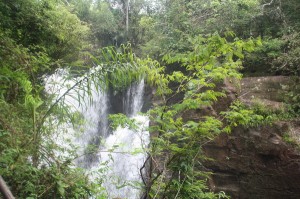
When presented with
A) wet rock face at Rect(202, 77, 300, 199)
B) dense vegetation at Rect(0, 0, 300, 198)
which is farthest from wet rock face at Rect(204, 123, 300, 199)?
dense vegetation at Rect(0, 0, 300, 198)

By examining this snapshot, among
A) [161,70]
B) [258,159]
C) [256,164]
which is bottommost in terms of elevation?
[256,164]

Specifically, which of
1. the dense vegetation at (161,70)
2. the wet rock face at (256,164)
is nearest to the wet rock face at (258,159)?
the wet rock face at (256,164)

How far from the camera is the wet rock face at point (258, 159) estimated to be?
6.11m

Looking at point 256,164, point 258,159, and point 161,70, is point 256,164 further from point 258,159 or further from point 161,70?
point 161,70

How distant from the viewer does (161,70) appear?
339 cm

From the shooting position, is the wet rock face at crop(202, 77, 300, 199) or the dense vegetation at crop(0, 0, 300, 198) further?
the wet rock face at crop(202, 77, 300, 199)

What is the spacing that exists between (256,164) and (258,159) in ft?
0.47

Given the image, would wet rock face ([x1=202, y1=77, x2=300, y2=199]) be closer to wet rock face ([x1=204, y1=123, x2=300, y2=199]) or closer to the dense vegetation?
wet rock face ([x1=204, y1=123, x2=300, y2=199])

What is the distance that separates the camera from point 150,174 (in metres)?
3.14

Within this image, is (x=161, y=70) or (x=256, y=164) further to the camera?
(x=256, y=164)

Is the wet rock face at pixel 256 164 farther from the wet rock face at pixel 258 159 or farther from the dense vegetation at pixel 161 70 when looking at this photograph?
the dense vegetation at pixel 161 70

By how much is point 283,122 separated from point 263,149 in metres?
0.88

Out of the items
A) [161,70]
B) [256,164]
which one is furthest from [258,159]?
[161,70]

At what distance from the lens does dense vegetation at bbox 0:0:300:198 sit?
258cm
